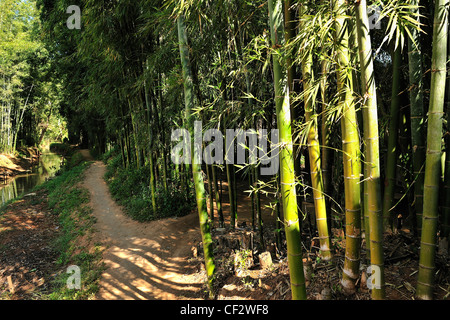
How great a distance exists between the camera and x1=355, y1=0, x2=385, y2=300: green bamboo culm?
1.57 m

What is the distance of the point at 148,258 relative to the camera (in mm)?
4711

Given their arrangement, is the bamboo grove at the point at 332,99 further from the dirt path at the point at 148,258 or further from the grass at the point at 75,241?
the grass at the point at 75,241

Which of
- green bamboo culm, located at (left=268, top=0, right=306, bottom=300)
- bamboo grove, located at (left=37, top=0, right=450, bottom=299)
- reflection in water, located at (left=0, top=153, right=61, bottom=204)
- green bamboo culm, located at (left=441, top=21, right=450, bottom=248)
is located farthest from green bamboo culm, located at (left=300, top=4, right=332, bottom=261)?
reflection in water, located at (left=0, top=153, right=61, bottom=204)

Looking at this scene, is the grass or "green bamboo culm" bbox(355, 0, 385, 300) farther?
the grass

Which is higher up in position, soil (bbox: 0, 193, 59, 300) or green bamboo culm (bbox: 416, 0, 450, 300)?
green bamboo culm (bbox: 416, 0, 450, 300)

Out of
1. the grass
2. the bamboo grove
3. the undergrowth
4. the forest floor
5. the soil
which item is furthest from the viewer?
the undergrowth

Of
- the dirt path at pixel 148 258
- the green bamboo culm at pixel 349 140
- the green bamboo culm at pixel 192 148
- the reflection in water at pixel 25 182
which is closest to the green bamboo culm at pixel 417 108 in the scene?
the green bamboo culm at pixel 349 140

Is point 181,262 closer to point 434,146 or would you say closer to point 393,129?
point 393,129

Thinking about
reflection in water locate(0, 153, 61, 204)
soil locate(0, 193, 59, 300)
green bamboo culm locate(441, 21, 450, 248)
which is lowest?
soil locate(0, 193, 59, 300)

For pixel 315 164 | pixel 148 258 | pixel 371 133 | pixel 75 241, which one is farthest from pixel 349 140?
pixel 75 241

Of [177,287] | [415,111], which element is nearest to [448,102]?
[415,111]

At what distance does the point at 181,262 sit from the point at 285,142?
3.26 meters

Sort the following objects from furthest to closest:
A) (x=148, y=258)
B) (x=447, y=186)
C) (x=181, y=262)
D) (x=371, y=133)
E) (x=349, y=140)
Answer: (x=148, y=258), (x=181, y=262), (x=447, y=186), (x=349, y=140), (x=371, y=133)

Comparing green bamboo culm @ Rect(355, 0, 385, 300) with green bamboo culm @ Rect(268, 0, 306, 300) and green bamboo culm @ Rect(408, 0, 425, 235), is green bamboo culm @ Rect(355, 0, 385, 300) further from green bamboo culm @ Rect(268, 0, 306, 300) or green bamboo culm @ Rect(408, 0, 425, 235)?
green bamboo culm @ Rect(408, 0, 425, 235)
